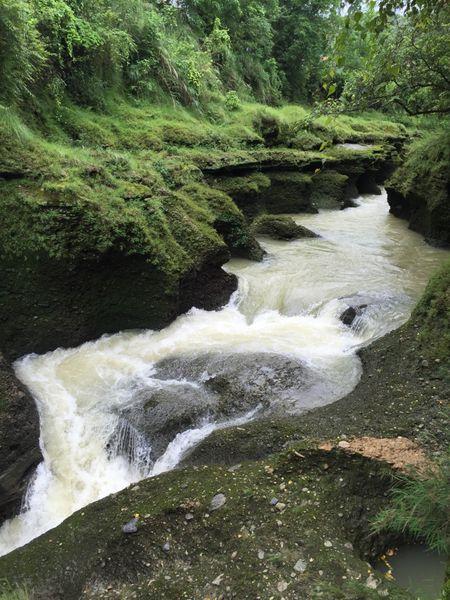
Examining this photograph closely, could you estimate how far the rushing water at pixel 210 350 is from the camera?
5.19 meters

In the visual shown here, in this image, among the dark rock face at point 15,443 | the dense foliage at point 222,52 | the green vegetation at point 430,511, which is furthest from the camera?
the dense foliage at point 222,52

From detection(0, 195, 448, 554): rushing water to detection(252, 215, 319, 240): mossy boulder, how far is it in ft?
1.82

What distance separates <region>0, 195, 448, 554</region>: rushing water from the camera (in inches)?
204

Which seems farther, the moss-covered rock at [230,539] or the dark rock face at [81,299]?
the dark rock face at [81,299]

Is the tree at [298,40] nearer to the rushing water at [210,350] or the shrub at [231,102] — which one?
the shrub at [231,102]

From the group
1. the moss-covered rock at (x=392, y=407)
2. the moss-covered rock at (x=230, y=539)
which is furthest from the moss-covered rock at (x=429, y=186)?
the moss-covered rock at (x=230, y=539)

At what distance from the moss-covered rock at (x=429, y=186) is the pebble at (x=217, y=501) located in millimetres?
11307

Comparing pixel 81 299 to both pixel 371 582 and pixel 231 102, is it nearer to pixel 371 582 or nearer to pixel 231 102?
pixel 371 582

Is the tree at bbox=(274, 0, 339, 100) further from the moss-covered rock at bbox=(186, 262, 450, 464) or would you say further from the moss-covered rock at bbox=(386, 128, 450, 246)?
the moss-covered rock at bbox=(186, 262, 450, 464)

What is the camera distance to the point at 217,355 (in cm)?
689

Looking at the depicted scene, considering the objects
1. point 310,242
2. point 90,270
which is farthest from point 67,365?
point 310,242

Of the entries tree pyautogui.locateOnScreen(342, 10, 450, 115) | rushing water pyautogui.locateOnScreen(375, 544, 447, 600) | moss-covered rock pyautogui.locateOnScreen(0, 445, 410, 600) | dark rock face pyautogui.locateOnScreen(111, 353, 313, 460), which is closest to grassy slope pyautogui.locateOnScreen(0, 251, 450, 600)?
moss-covered rock pyautogui.locateOnScreen(0, 445, 410, 600)

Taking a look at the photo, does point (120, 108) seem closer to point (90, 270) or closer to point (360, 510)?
point (90, 270)

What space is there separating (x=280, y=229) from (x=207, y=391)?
7.63m
